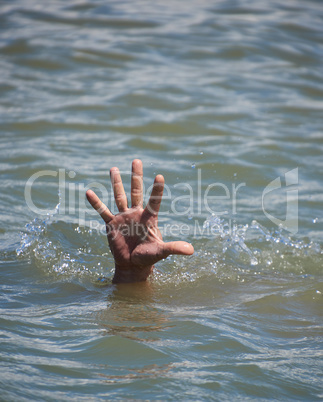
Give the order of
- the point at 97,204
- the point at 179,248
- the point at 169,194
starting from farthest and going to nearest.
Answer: the point at 169,194 → the point at 97,204 → the point at 179,248

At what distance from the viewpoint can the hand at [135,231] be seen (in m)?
3.48

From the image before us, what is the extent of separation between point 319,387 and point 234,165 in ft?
13.6

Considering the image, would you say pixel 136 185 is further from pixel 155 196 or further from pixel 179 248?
pixel 179 248

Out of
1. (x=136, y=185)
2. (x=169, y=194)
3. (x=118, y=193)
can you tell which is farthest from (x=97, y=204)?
(x=169, y=194)

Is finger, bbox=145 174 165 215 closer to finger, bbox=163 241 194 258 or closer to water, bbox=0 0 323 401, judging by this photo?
finger, bbox=163 241 194 258

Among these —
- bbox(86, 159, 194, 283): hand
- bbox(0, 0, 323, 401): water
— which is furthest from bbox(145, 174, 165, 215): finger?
bbox(0, 0, 323, 401): water

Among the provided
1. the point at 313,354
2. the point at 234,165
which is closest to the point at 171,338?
the point at 313,354

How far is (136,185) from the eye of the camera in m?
3.67

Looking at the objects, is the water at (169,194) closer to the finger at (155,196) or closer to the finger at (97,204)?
the finger at (97,204)

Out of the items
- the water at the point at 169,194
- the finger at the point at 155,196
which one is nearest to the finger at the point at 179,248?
the finger at the point at 155,196

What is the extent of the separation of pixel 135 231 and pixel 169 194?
8.08 feet

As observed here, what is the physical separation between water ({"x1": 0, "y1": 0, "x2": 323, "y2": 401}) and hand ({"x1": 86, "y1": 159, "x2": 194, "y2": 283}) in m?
0.19

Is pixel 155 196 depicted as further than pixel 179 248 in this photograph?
Yes

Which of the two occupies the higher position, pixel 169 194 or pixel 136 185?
pixel 136 185
